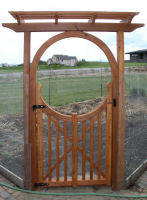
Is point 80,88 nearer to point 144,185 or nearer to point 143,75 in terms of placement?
point 143,75

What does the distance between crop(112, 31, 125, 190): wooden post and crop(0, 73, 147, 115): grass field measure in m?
3.35

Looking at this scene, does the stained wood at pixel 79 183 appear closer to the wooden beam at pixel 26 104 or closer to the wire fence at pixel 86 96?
the wooden beam at pixel 26 104

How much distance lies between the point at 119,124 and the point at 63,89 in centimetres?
666

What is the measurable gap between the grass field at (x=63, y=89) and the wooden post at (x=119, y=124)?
3350 mm

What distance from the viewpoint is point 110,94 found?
10.0 feet

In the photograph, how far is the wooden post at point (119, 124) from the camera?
2.97m

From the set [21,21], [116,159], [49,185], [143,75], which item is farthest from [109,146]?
[143,75]

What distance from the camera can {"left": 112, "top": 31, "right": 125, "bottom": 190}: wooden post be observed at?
2968 mm

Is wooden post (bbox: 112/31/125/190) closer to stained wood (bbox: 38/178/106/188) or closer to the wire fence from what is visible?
stained wood (bbox: 38/178/106/188)

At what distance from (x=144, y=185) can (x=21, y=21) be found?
300 centimetres

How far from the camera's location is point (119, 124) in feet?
10.1

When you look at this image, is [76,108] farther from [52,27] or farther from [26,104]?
[52,27]

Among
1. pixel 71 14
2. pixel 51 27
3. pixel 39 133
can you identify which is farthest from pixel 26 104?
pixel 71 14

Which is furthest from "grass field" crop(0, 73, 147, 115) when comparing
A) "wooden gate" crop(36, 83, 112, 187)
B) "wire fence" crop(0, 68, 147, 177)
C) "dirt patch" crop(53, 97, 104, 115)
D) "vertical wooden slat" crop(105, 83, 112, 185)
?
"vertical wooden slat" crop(105, 83, 112, 185)
